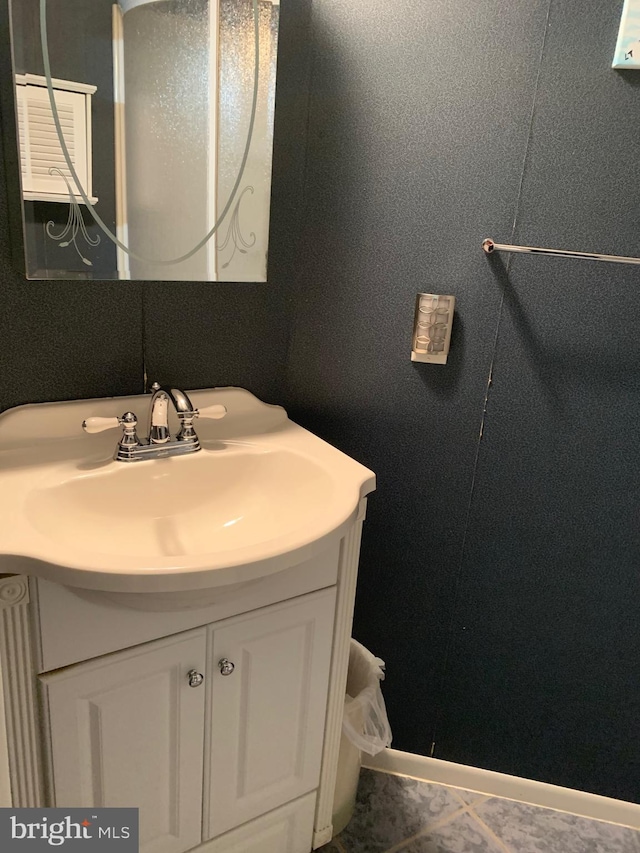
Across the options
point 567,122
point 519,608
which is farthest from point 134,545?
point 567,122

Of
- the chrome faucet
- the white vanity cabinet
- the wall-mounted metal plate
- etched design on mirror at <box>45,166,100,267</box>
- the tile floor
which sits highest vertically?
etched design on mirror at <box>45,166,100,267</box>

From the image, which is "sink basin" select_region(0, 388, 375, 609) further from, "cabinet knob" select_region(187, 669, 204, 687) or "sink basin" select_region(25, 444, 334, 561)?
"cabinet knob" select_region(187, 669, 204, 687)

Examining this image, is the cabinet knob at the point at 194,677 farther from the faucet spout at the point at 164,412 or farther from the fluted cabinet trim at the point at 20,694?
the faucet spout at the point at 164,412

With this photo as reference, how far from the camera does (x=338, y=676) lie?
131 cm

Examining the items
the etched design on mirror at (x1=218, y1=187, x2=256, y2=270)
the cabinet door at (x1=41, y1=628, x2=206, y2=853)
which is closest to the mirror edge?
the etched design on mirror at (x1=218, y1=187, x2=256, y2=270)

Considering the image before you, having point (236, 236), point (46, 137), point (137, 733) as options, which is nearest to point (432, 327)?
point (236, 236)

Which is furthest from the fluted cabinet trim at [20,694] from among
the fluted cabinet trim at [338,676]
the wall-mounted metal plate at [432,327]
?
the wall-mounted metal plate at [432,327]

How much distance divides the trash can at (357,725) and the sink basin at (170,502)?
18.6 inches

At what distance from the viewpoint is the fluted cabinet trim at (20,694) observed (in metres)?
0.92

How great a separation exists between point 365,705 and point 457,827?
0.42 meters

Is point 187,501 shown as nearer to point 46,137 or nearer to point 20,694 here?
point 20,694

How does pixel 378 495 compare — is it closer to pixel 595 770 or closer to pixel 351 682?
pixel 351 682

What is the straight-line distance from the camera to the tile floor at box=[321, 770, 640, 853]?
59.8 inches

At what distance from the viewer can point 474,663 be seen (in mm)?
1582
